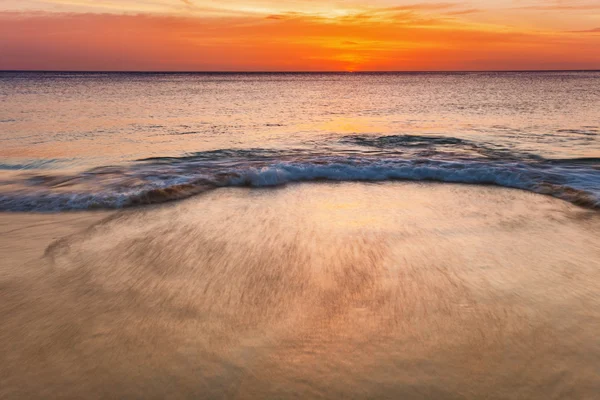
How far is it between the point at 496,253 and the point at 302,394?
10.3ft

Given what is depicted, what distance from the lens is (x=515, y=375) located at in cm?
269

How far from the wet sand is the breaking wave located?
3.12 feet

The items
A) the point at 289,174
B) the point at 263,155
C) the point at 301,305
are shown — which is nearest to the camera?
the point at 301,305

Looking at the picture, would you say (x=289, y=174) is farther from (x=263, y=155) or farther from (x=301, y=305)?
(x=301, y=305)

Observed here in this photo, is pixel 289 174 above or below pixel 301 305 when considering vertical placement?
below

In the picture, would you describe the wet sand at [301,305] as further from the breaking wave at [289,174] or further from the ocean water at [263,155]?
the ocean water at [263,155]

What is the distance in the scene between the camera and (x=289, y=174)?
902cm

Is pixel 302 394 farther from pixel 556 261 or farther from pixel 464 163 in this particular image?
pixel 464 163

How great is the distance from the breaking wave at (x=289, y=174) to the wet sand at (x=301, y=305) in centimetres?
95

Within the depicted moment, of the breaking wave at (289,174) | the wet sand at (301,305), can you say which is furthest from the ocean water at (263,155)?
the wet sand at (301,305)

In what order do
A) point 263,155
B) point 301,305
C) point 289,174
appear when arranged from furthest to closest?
1. point 263,155
2. point 289,174
3. point 301,305

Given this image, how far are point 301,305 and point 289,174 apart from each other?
18.3 feet

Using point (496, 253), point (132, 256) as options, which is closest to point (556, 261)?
point (496, 253)

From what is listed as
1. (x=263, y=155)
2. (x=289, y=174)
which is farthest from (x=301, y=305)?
(x=263, y=155)
